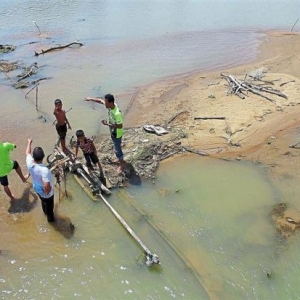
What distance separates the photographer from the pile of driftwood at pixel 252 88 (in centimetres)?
1348

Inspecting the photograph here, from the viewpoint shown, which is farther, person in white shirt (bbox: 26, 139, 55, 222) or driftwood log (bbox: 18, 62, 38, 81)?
driftwood log (bbox: 18, 62, 38, 81)

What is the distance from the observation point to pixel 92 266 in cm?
665

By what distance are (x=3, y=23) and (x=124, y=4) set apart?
52.9ft

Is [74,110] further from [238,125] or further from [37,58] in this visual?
[37,58]

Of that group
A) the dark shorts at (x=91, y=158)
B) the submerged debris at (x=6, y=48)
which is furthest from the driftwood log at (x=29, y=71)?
the dark shorts at (x=91, y=158)

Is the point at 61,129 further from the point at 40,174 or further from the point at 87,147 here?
the point at 40,174

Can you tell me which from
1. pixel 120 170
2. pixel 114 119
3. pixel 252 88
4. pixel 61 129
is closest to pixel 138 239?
pixel 120 170

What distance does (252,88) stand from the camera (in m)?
14.0

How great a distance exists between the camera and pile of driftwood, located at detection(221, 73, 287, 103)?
1348 centimetres

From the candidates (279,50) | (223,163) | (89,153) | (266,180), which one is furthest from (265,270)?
(279,50)

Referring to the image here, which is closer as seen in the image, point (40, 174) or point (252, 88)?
point (40, 174)

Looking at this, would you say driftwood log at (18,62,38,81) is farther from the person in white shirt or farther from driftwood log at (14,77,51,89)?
the person in white shirt

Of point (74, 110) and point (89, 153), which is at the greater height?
point (89, 153)

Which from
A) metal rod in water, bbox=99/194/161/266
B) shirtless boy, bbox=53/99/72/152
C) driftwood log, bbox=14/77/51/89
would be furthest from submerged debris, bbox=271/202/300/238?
driftwood log, bbox=14/77/51/89
